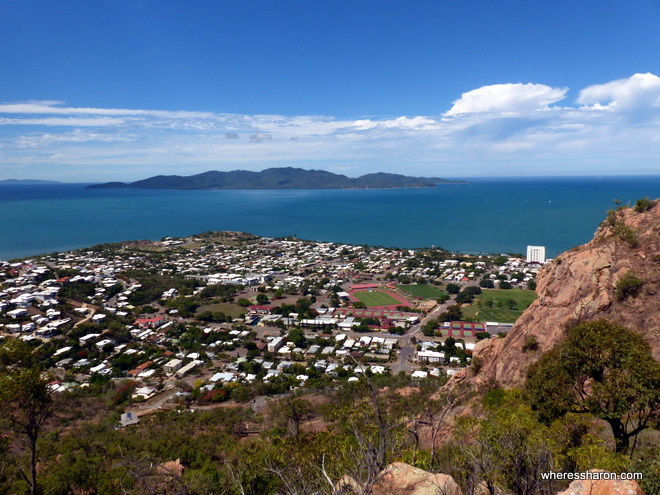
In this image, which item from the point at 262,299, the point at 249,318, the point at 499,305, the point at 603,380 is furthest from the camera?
the point at 262,299

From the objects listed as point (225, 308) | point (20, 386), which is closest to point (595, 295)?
point (20, 386)

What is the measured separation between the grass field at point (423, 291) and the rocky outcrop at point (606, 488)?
29.8 metres

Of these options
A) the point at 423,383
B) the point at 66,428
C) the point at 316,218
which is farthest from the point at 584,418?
the point at 316,218

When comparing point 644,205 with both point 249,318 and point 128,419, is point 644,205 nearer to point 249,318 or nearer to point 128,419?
point 128,419

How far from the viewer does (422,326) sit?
26641 millimetres

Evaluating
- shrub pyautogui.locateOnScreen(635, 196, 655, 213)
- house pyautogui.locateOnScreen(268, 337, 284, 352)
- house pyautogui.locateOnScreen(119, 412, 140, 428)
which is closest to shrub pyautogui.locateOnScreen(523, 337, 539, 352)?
shrub pyautogui.locateOnScreen(635, 196, 655, 213)

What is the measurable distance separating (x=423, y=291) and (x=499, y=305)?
23.2 ft

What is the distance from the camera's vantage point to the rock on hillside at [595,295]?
9.82 meters

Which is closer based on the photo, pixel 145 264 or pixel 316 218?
pixel 145 264

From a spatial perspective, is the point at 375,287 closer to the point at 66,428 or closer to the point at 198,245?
the point at 66,428

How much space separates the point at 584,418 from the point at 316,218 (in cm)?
9105

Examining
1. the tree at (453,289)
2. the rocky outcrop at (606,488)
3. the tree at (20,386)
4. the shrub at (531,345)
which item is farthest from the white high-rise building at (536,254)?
the tree at (20,386)

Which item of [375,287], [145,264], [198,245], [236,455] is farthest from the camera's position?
[198,245]

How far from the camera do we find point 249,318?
2928cm
